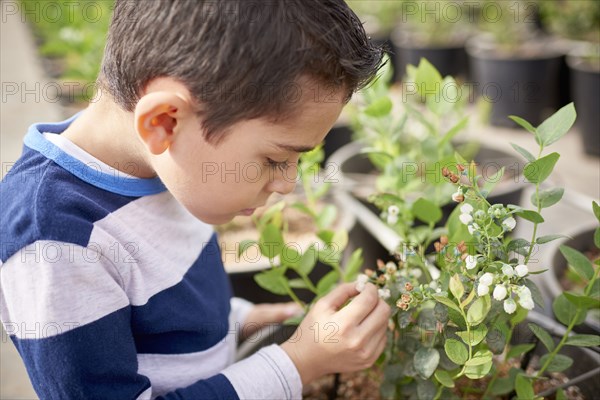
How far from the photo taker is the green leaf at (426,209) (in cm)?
90

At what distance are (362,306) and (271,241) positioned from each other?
200 mm

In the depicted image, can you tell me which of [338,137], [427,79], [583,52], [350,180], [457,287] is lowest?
[338,137]

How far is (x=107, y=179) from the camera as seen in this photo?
2.82ft

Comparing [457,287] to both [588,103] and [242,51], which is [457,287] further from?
[588,103]

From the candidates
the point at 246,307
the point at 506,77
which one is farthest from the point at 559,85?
the point at 246,307

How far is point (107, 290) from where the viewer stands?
80cm

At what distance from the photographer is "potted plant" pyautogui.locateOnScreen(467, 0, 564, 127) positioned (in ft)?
10.5

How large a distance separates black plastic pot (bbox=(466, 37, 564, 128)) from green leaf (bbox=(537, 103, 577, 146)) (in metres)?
2.45

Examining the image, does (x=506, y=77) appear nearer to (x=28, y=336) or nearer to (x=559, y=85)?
(x=559, y=85)

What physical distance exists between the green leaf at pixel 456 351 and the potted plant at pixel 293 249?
29cm

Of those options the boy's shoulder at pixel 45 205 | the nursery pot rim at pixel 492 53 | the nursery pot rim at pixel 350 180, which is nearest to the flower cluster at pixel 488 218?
the boy's shoulder at pixel 45 205

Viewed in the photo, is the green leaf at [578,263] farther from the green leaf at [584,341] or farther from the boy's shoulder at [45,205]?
the boy's shoulder at [45,205]

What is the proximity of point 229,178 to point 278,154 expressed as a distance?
2.8 inches

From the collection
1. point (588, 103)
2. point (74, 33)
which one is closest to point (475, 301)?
point (588, 103)
